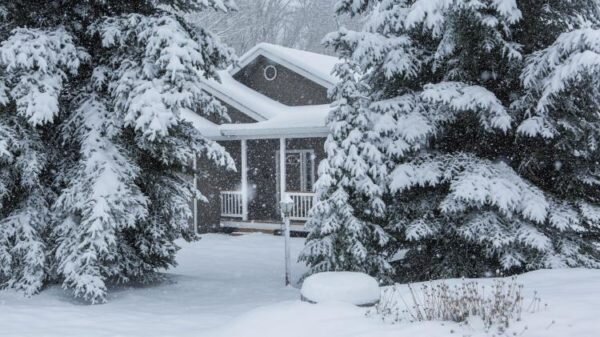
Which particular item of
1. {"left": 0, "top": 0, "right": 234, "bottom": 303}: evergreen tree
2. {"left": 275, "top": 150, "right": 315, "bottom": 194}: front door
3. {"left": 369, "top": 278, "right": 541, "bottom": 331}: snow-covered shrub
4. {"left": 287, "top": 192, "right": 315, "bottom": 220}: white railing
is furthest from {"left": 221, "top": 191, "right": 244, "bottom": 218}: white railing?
{"left": 369, "top": 278, "right": 541, "bottom": 331}: snow-covered shrub

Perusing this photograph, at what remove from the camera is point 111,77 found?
388 inches

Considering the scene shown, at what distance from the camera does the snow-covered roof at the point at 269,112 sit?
17.9 metres

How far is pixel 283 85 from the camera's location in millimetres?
20766

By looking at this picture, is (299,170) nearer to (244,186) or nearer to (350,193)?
(244,186)

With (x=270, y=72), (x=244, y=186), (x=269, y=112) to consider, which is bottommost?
(x=244, y=186)

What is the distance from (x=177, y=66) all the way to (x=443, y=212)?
4.65 metres

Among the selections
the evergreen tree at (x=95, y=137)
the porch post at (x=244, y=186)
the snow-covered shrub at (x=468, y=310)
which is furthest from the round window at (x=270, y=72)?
the snow-covered shrub at (x=468, y=310)

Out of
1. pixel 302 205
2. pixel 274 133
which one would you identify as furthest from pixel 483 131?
pixel 302 205

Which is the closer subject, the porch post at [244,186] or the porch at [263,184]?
the porch at [263,184]

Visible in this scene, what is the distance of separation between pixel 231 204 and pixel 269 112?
3.60 meters

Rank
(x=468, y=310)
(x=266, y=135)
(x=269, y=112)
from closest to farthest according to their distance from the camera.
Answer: (x=468, y=310), (x=266, y=135), (x=269, y=112)

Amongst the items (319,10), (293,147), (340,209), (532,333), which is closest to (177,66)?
(340,209)

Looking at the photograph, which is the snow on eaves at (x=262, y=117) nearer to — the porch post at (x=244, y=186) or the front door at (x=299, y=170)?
the porch post at (x=244, y=186)

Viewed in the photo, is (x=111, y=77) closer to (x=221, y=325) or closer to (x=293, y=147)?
(x=221, y=325)
